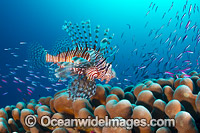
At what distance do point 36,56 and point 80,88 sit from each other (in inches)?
98.1

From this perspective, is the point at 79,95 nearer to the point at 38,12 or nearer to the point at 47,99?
the point at 47,99

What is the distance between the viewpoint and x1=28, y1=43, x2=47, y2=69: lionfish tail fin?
14.3 feet

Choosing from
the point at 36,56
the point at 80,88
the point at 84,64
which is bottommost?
the point at 80,88

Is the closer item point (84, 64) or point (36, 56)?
point (84, 64)

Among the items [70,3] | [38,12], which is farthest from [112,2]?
[38,12]

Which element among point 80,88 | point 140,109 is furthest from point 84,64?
point 140,109

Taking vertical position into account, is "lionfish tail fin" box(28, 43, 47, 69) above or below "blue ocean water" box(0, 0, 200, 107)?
below

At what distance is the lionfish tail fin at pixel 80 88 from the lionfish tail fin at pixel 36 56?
2.03 metres

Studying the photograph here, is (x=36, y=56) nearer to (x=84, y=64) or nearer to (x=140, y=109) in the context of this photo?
(x=84, y=64)

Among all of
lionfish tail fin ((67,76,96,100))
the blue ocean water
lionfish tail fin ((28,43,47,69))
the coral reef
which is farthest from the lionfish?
the blue ocean water

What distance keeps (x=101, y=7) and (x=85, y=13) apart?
10.5 meters

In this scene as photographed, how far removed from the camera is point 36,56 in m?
4.44

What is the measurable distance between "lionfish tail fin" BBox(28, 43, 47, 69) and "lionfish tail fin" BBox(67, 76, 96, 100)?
6.68ft

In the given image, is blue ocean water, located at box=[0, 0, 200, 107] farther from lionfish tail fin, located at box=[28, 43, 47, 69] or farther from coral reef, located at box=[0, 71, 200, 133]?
coral reef, located at box=[0, 71, 200, 133]
